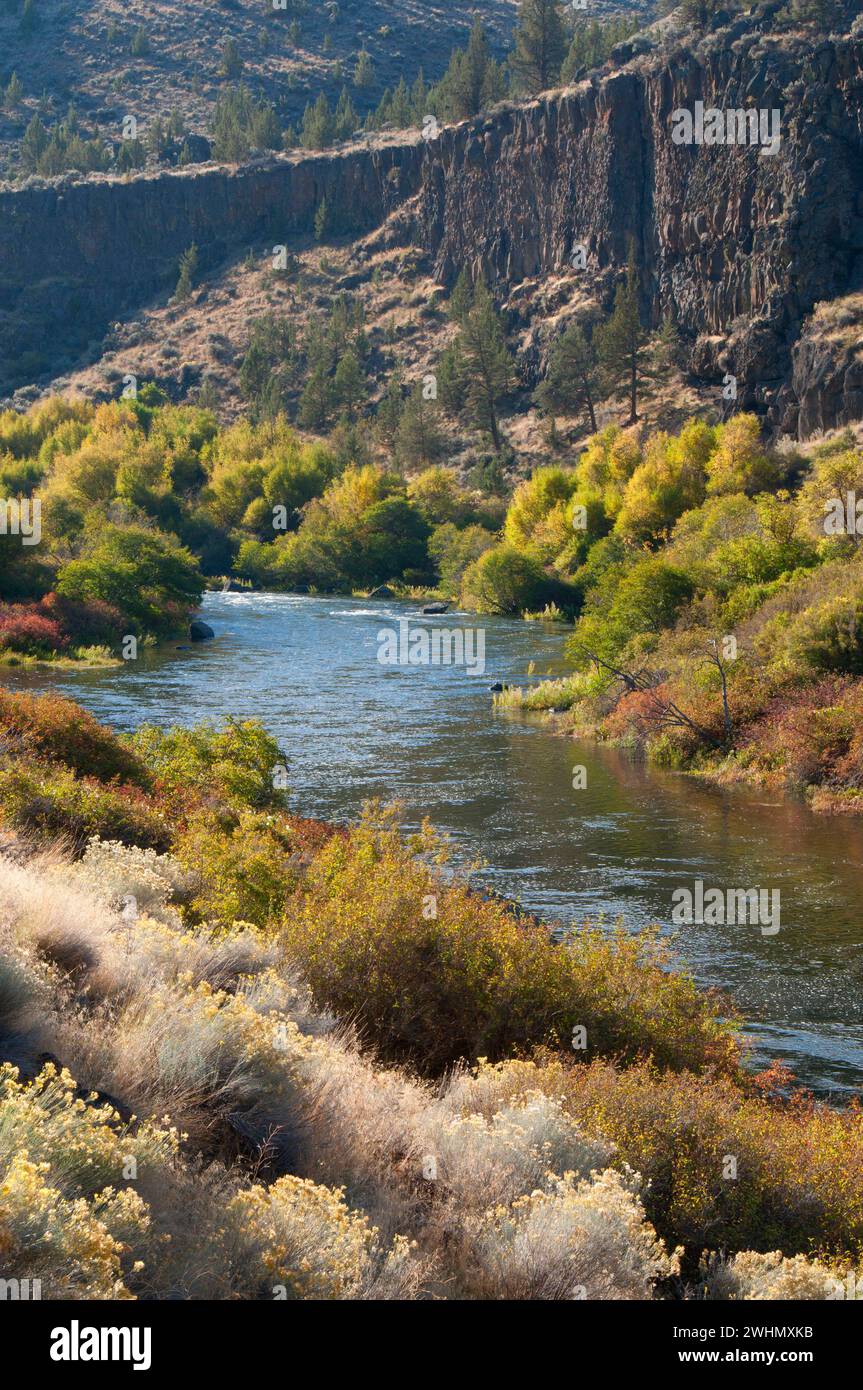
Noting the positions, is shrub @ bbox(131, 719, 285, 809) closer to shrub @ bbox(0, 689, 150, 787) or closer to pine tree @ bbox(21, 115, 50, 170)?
shrub @ bbox(0, 689, 150, 787)

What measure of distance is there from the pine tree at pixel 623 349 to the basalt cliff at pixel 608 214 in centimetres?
493

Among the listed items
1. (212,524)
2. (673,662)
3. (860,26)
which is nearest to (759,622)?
(673,662)

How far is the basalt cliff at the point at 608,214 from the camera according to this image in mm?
92625

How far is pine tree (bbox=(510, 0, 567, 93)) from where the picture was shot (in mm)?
132625

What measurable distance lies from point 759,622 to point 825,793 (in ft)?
31.1

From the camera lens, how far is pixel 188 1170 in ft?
22.4

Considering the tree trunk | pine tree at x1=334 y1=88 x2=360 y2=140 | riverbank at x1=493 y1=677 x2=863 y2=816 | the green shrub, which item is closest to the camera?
the green shrub

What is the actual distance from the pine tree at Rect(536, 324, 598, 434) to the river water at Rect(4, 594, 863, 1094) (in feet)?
186

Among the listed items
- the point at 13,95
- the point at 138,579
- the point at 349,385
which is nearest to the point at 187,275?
the point at 349,385

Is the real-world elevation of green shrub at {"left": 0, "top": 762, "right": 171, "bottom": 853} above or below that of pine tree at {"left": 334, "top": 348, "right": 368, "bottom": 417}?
below

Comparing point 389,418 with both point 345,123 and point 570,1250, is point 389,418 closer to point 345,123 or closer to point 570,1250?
point 345,123

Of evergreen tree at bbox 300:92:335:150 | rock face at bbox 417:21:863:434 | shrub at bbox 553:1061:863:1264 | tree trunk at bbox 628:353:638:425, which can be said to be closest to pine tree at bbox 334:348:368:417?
rock face at bbox 417:21:863:434

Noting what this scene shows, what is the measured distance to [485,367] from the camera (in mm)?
110188
